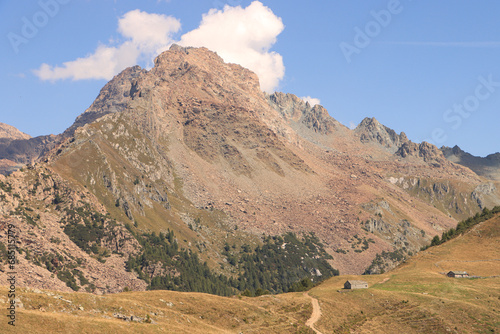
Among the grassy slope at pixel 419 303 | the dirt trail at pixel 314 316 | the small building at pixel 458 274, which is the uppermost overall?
the small building at pixel 458 274

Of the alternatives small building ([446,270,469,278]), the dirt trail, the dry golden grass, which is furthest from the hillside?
small building ([446,270,469,278])

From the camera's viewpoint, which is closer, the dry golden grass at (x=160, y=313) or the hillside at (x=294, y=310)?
the dry golden grass at (x=160, y=313)

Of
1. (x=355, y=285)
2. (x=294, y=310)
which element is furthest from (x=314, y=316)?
(x=355, y=285)

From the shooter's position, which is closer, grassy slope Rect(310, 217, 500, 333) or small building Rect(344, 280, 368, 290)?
grassy slope Rect(310, 217, 500, 333)

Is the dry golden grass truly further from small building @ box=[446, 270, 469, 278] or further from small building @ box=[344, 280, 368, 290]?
small building @ box=[446, 270, 469, 278]

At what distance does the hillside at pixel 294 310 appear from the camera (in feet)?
253

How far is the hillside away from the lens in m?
77.0

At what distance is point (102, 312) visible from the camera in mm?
83125

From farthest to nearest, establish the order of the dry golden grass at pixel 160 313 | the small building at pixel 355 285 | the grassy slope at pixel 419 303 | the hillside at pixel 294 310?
the small building at pixel 355 285 → the grassy slope at pixel 419 303 → the hillside at pixel 294 310 → the dry golden grass at pixel 160 313

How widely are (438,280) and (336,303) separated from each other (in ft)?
124

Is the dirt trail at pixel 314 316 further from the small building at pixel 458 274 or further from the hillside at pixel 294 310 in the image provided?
the small building at pixel 458 274

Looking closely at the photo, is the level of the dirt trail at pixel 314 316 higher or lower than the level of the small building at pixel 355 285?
lower

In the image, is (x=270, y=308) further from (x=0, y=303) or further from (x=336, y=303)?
(x=0, y=303)

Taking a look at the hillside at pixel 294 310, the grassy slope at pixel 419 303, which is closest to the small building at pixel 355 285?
the hillside at pixel 294 310
